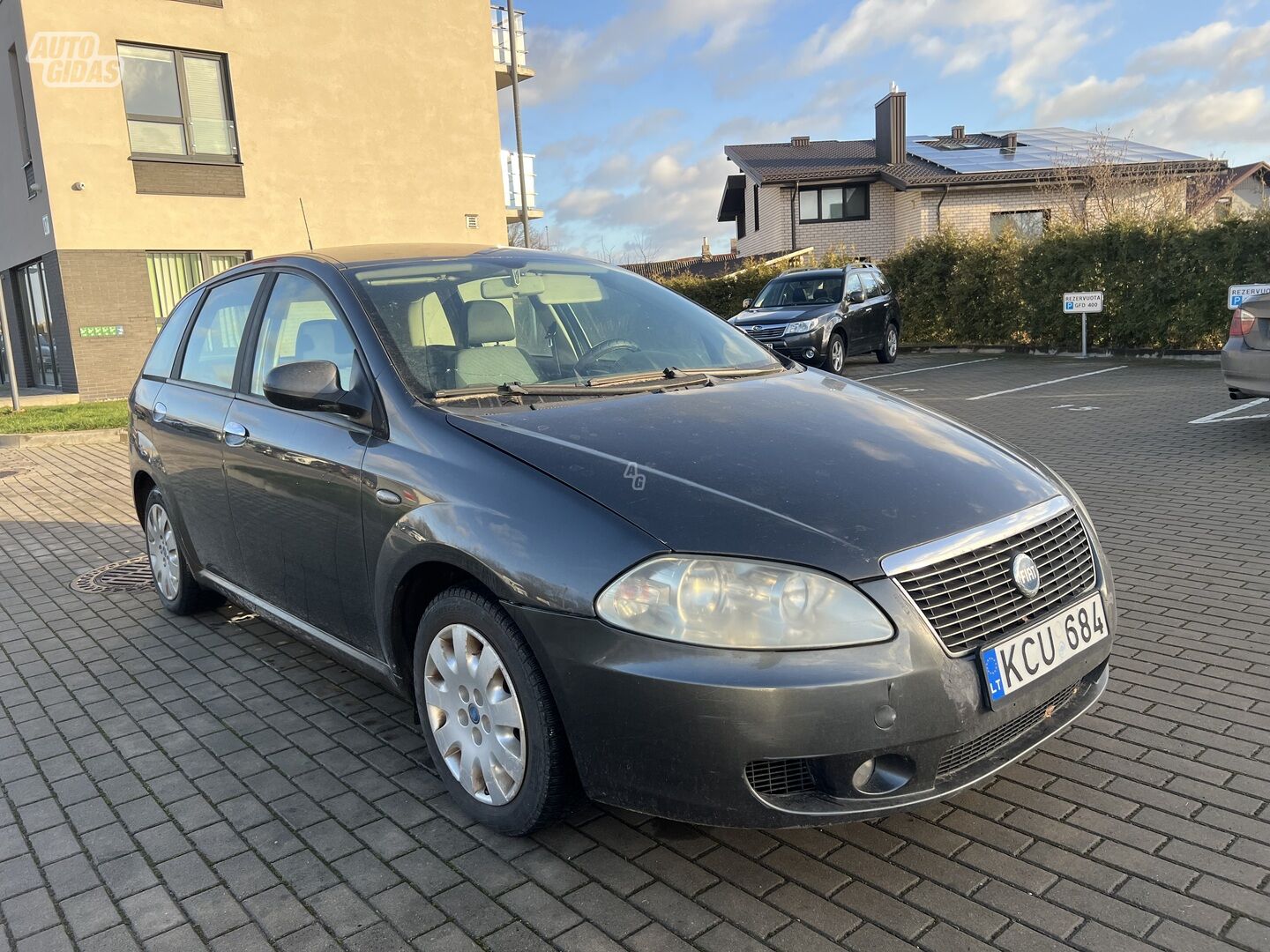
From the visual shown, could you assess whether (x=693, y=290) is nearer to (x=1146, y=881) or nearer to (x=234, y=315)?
(x=234, y=315)

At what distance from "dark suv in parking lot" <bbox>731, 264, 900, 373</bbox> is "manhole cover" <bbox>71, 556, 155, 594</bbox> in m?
10.5

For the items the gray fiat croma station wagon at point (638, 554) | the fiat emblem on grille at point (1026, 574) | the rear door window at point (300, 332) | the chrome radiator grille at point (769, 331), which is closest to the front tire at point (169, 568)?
the gray fiat croma station wagon at point (638, 554)

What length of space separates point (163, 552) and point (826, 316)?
40.7 feet

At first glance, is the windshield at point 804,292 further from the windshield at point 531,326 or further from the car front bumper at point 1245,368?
the windshield at point 531,326

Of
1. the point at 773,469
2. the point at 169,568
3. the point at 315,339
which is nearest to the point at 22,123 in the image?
Answer: the point at 169,568

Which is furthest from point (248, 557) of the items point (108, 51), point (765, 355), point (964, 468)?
point (108, 51)

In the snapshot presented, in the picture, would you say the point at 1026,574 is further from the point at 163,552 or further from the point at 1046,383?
the point at 1046,383

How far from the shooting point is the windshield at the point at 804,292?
1642cm

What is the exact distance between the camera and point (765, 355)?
402 centimetres

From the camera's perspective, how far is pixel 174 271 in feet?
55.8

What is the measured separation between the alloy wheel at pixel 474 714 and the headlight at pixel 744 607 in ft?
1.73

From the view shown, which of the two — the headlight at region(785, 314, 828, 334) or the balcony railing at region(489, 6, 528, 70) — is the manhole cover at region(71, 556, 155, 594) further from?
the balcony railing at region(489, 6, 528, 70)

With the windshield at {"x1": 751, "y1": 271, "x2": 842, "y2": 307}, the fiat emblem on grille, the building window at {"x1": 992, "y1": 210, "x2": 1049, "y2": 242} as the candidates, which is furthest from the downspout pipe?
the fiat emblem on grille

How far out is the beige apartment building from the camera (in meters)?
15.9
